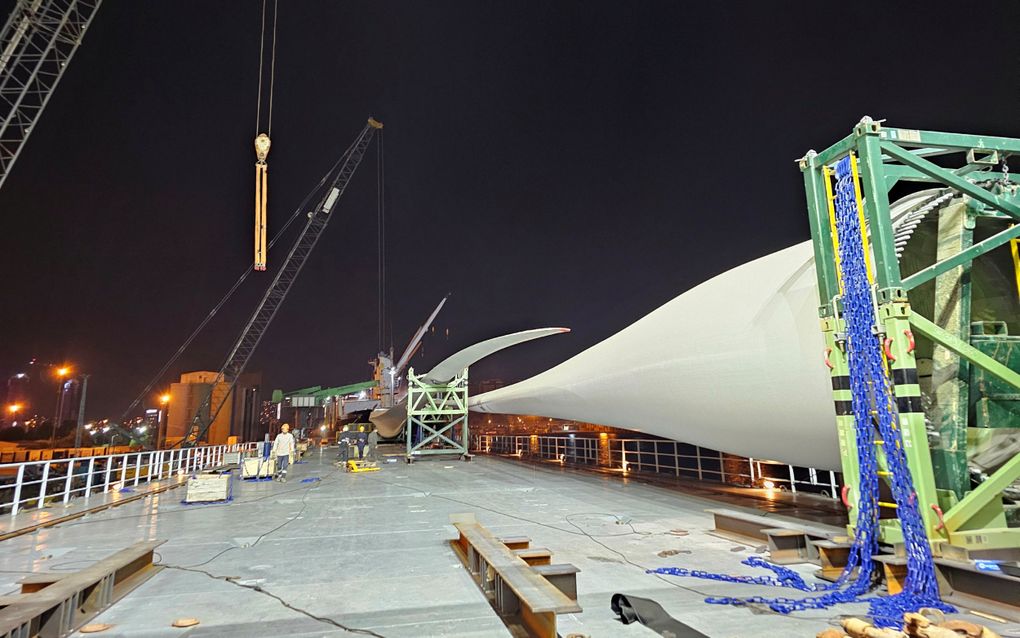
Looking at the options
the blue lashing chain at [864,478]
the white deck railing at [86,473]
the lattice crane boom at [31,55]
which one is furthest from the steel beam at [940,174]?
the lattice crane boom at [31,55]

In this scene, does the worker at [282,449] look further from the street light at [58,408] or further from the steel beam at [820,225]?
the street light at [58,408]

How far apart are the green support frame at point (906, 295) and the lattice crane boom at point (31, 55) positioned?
3313cm

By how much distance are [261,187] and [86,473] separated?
Answer: 64.6 feet

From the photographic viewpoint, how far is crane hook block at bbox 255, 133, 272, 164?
975 inches

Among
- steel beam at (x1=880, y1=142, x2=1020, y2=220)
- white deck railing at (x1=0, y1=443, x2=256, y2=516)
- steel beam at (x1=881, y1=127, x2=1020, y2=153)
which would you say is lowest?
white deck railing at (x1=0, y1=443, x2=256, y2=516)

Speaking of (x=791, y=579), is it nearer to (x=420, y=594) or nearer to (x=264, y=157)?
(x=420, y=594)

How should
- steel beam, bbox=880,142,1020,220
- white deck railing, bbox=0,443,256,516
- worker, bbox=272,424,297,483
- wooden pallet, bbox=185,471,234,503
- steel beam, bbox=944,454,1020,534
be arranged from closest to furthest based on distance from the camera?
steel beam, bbox=944,454,1020,534, steel beam, bbox=880,142,1020,220, white deck railing, bbox=0,443,256,516, wooden pallet, bbox=185,471,234,503, worker, bbox=272,424,297,483

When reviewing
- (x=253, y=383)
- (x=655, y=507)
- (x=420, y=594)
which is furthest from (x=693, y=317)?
(x=253, y=383)

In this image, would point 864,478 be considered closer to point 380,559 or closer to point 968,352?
point 968,352

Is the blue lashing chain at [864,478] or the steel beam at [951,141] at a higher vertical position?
the steel beam at [951,141]

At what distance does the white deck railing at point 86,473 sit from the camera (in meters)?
8.34

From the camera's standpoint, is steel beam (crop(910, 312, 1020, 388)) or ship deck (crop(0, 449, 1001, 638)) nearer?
ship deck (crop(0, 449, 1001, 638))

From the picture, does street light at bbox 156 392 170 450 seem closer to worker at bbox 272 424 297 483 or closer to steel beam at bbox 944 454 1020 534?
worker at bbox 272 424 297 483

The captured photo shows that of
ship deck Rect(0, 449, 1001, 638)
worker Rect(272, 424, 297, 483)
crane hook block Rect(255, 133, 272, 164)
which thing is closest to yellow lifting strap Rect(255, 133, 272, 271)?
crane hook block Rect(255, 133, 272, 164)
